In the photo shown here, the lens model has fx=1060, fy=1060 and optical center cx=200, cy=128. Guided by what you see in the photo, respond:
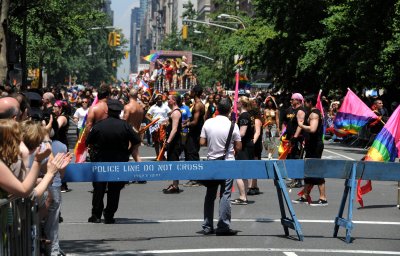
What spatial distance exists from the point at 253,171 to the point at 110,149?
7.51ft

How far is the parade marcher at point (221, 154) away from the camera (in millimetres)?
12422

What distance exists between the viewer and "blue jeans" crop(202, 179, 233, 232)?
1238 cm

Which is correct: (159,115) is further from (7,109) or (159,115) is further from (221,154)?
(7,109)

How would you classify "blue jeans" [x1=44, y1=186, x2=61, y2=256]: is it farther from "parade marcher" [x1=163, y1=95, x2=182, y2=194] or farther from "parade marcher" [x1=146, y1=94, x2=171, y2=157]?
"parade marcher" [x1=146, y1=94, x2=171, y2=157]

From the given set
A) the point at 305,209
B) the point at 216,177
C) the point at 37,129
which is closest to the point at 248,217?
the point at 305,209

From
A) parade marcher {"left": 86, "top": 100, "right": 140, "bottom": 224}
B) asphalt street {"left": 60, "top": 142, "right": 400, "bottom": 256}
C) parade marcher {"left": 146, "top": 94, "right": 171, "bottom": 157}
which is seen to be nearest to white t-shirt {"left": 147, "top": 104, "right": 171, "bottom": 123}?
parade marcher {"left": 146, "top": 94, "right": 171, "bottom": 157}

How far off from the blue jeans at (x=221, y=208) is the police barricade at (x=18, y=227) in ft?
14.0

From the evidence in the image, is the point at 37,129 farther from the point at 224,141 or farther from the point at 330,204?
the point at 330,204

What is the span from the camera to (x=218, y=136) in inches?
507

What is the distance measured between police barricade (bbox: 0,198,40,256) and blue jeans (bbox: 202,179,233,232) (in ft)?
14.0

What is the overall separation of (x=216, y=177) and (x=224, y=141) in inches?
35.4

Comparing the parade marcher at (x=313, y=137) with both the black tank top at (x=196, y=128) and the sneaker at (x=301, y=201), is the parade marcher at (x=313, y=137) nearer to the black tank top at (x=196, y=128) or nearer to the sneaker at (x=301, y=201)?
the sneaker at (x=301, y=201)

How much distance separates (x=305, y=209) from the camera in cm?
1537

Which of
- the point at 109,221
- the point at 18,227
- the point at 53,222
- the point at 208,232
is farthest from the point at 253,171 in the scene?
the point at 18,227
